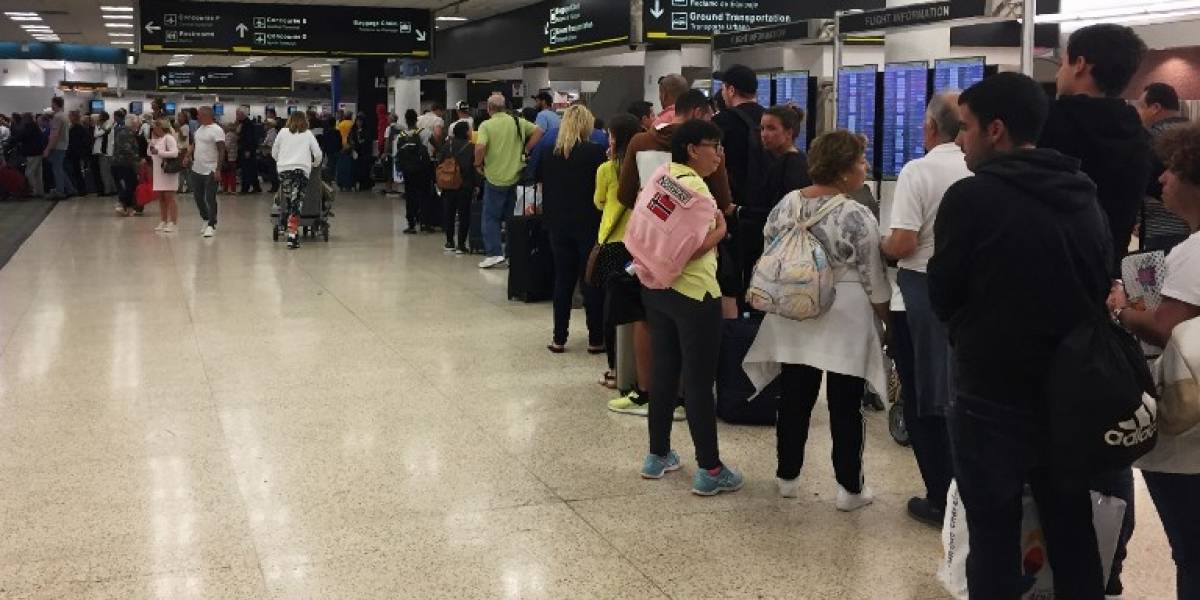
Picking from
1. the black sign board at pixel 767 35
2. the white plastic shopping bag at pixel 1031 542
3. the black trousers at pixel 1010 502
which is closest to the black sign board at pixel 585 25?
the black sign board at pixel 767 35

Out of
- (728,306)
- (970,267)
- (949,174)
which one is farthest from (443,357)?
(970,267)

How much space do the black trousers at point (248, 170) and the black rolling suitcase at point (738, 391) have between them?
61.7 feet

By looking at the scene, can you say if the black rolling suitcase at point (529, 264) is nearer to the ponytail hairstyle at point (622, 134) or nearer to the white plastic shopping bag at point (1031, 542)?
the ponytail hairstyle at point (622, 134)

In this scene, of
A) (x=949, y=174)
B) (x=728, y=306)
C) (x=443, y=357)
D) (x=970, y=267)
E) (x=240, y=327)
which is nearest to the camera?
(x=970, y=267)

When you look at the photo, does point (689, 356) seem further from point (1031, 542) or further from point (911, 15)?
point (911, 15)

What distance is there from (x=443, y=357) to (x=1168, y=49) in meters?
14.5

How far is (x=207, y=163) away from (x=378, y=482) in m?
10.3

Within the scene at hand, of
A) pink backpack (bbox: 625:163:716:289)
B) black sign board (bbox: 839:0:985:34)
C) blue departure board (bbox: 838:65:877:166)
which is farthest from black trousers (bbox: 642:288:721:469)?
blue departure board (bbox: 838:65:877:166)

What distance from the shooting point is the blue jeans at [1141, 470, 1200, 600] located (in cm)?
261

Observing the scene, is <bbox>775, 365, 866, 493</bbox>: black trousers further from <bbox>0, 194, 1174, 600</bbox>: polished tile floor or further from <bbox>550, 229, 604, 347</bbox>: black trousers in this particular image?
<bbox>550, 229, 604, 347</bbox>: black trousers

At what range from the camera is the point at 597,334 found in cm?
723

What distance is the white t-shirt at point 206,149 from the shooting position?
1355cm

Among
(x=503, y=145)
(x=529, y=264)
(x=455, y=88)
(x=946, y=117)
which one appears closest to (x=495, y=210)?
(x=503, y=145)

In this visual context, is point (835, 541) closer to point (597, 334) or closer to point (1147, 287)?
point (1147, 287)
